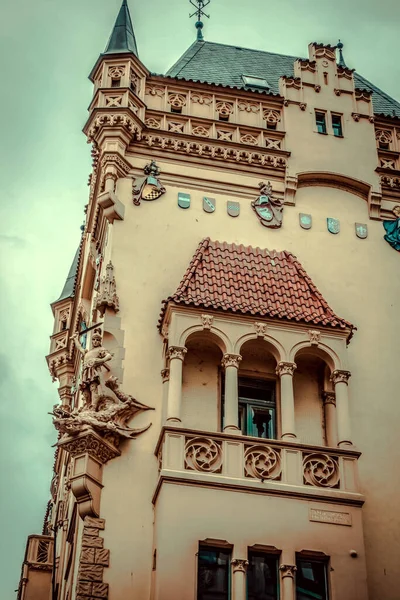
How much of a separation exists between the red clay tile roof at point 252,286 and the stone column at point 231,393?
995 millimetres

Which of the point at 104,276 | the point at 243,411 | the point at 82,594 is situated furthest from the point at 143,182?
the point at 82,594

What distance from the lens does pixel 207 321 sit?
62.3 feet

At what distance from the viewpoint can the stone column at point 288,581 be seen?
654 inches

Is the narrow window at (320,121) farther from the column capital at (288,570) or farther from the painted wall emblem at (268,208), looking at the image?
the column capital at (288,570)

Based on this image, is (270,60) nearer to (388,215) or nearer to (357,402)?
(388,215)

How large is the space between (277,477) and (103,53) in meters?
10.9

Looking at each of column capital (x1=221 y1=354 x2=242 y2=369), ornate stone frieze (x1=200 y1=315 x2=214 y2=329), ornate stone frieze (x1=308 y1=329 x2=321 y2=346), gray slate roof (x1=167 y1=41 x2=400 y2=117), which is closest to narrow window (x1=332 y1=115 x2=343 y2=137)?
gray slate roof (x1=167 y1=41 x2=400 y2=117)

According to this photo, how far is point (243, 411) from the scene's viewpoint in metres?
19.2

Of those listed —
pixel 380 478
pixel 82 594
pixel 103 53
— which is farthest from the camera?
pixel 103 53

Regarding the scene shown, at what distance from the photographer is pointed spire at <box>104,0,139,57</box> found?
77.6 feet

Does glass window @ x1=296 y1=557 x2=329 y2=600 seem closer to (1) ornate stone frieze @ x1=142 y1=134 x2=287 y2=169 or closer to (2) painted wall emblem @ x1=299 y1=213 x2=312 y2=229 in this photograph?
(2) painted wall emblem @ x1=299 y1=213 x2=312 y2=229

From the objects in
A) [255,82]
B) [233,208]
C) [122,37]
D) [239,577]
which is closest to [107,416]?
[239,577]

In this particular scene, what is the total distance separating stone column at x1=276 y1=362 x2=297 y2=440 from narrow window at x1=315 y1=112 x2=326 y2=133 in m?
6.96

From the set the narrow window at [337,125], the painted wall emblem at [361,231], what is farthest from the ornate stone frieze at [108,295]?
the narrow window at [337,125]
